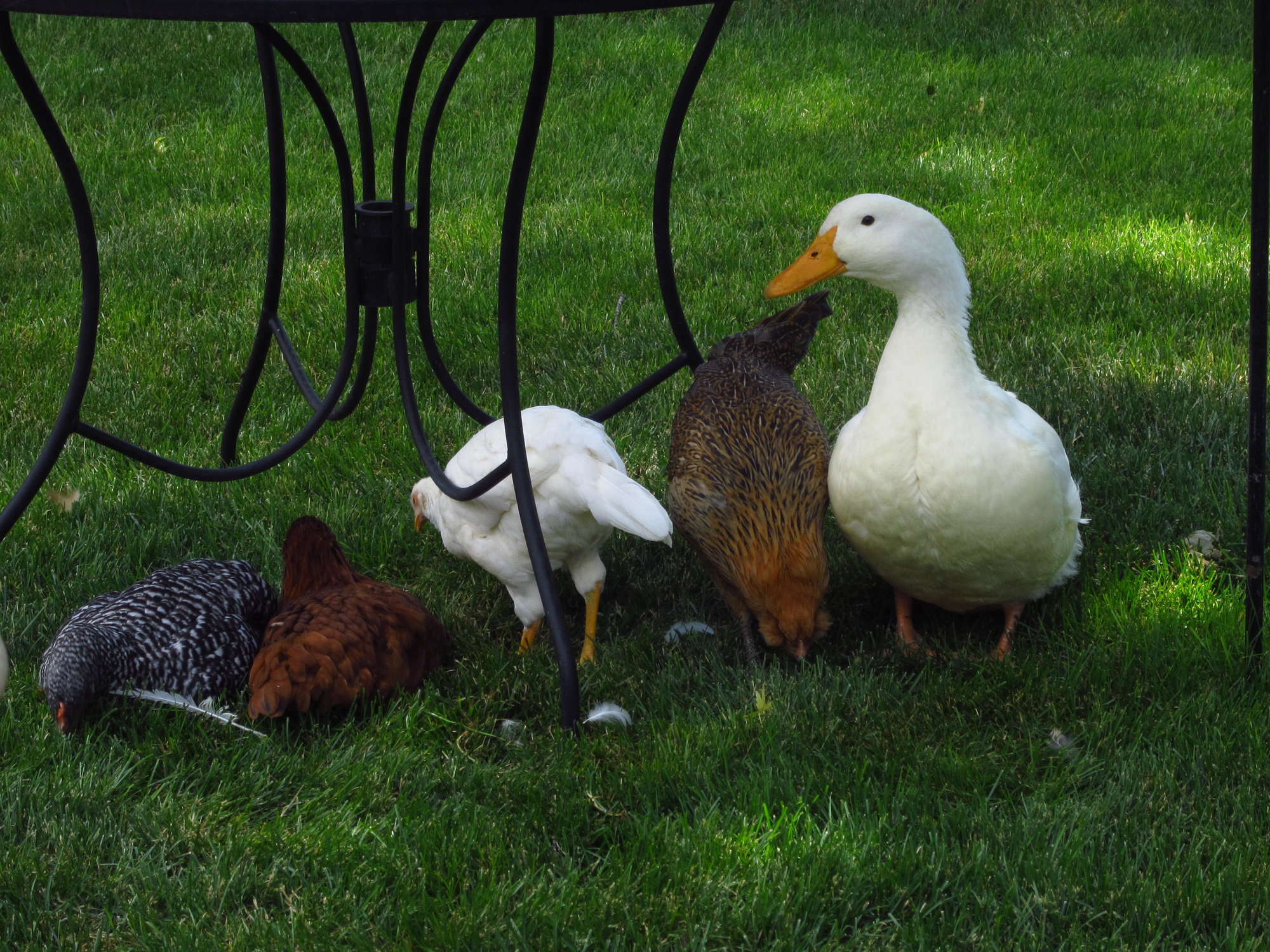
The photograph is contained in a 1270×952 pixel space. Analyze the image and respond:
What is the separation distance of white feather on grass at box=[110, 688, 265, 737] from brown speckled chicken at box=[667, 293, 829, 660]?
3.24 ft

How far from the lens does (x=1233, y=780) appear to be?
2.14m

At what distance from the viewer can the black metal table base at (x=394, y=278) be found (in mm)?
2314

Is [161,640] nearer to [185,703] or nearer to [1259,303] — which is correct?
[185,703]

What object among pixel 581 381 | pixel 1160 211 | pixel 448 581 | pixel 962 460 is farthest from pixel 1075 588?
pixel 1160 211

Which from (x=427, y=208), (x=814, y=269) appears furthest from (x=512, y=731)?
(x=427, y=208)

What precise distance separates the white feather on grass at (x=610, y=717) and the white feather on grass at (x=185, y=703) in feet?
2.10

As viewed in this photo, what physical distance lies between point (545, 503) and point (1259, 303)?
137cm

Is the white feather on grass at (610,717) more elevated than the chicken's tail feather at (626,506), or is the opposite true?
the chicken's tail feather at (626,506)

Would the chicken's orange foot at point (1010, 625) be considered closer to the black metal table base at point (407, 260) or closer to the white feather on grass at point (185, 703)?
the black metal table base at point (407, 260)

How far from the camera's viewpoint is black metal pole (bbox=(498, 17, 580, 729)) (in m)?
2.29

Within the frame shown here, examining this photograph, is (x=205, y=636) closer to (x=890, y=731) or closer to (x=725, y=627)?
(x=725, y=627)

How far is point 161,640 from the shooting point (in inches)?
95.6

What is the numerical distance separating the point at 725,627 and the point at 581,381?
1294 mm

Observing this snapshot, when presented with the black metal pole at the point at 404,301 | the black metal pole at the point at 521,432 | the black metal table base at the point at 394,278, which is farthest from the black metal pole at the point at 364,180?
the black metal pole at the point at 521,432
